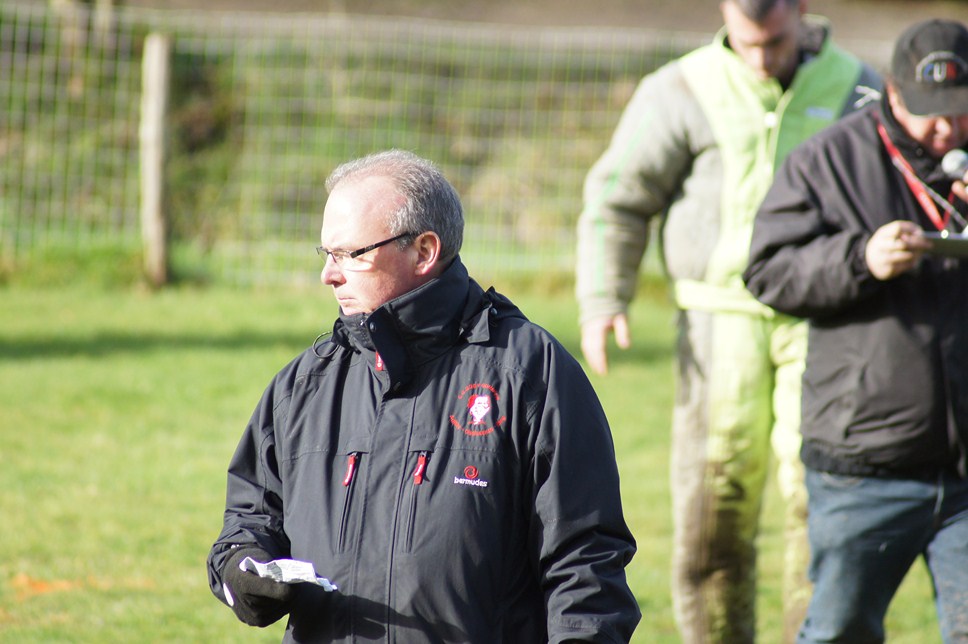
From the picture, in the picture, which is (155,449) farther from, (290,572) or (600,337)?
(290,572)

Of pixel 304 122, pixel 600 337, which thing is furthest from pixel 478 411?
pixel 304 122

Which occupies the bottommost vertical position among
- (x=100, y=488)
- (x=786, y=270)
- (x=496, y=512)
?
(x=100, y=488)

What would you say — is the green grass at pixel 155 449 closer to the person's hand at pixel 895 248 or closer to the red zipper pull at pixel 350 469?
the person's hand at pixel 895 248

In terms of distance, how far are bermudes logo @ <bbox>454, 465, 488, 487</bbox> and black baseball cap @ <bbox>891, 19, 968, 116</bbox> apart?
1714 mm

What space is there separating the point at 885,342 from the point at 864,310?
123 millimetres

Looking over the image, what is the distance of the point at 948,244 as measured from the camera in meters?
3.36

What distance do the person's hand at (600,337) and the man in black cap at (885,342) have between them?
3.06 ft

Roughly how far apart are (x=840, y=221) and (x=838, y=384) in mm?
471

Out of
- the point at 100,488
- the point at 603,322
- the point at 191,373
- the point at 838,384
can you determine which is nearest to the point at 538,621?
the point at 838,384

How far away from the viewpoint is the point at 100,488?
6539 mm

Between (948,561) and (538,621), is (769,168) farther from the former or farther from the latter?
(538,621)

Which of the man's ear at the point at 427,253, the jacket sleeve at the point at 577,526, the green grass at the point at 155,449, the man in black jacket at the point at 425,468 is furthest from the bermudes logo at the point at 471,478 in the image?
the green grass at the point at 155,449

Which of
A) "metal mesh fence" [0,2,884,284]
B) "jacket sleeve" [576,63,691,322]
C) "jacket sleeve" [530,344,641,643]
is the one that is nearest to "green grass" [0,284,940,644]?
"metal mesh fence" [0,2,884,284]

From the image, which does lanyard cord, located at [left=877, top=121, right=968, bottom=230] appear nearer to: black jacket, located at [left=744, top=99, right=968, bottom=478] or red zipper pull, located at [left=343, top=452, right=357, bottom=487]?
black jacket, located at [left=744, top=99, right=968, bottom=478]
